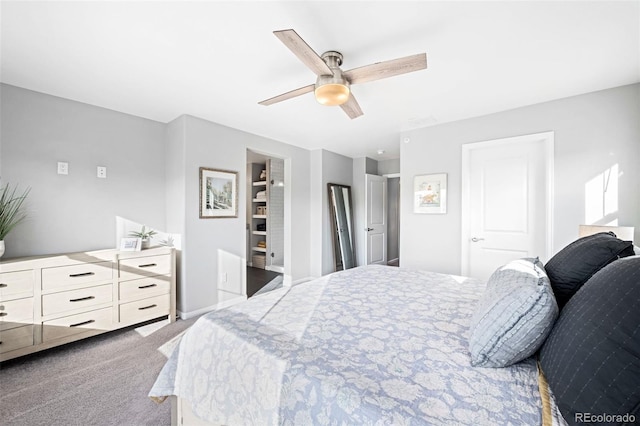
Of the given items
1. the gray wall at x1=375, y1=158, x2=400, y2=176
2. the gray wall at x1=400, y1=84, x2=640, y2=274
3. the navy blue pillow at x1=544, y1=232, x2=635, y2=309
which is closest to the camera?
the navy blue pillow at x1=544, y1=232, x2=635, y2=309

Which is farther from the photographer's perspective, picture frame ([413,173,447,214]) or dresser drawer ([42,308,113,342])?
picture frame ([413,173,447,214])

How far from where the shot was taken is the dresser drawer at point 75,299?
226cm

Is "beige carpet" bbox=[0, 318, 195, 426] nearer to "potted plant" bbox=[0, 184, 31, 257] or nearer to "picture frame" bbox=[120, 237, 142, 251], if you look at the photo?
"picture frame" bbox=[120, 237, 142, 251]

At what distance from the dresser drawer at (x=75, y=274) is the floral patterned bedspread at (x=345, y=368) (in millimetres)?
1788

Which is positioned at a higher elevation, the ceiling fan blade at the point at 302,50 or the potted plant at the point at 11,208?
the ceiling fan blade at the point at 302,50

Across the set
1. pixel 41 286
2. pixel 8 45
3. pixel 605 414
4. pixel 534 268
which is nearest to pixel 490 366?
pixel 605 414

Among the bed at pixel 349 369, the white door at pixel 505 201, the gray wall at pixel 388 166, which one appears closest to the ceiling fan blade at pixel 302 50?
the bed at pixel 349 369

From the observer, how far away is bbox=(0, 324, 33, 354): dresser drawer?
2053mm

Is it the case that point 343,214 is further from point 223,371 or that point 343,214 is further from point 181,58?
point 223,371

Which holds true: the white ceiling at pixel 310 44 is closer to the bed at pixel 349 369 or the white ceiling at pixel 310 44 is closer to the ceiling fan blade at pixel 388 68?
the ceiling fan blade at pixel 388 68

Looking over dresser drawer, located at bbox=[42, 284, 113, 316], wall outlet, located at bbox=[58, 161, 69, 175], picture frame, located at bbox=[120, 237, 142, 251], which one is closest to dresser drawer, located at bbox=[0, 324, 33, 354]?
dresser drawer, located at bbox=[42, 284, 113, 316]

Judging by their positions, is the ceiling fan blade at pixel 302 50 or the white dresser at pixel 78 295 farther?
the white dresser at pixel 78 295

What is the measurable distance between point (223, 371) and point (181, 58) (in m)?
2.19

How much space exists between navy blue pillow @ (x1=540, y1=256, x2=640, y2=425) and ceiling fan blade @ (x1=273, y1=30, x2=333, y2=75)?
1.62 m
